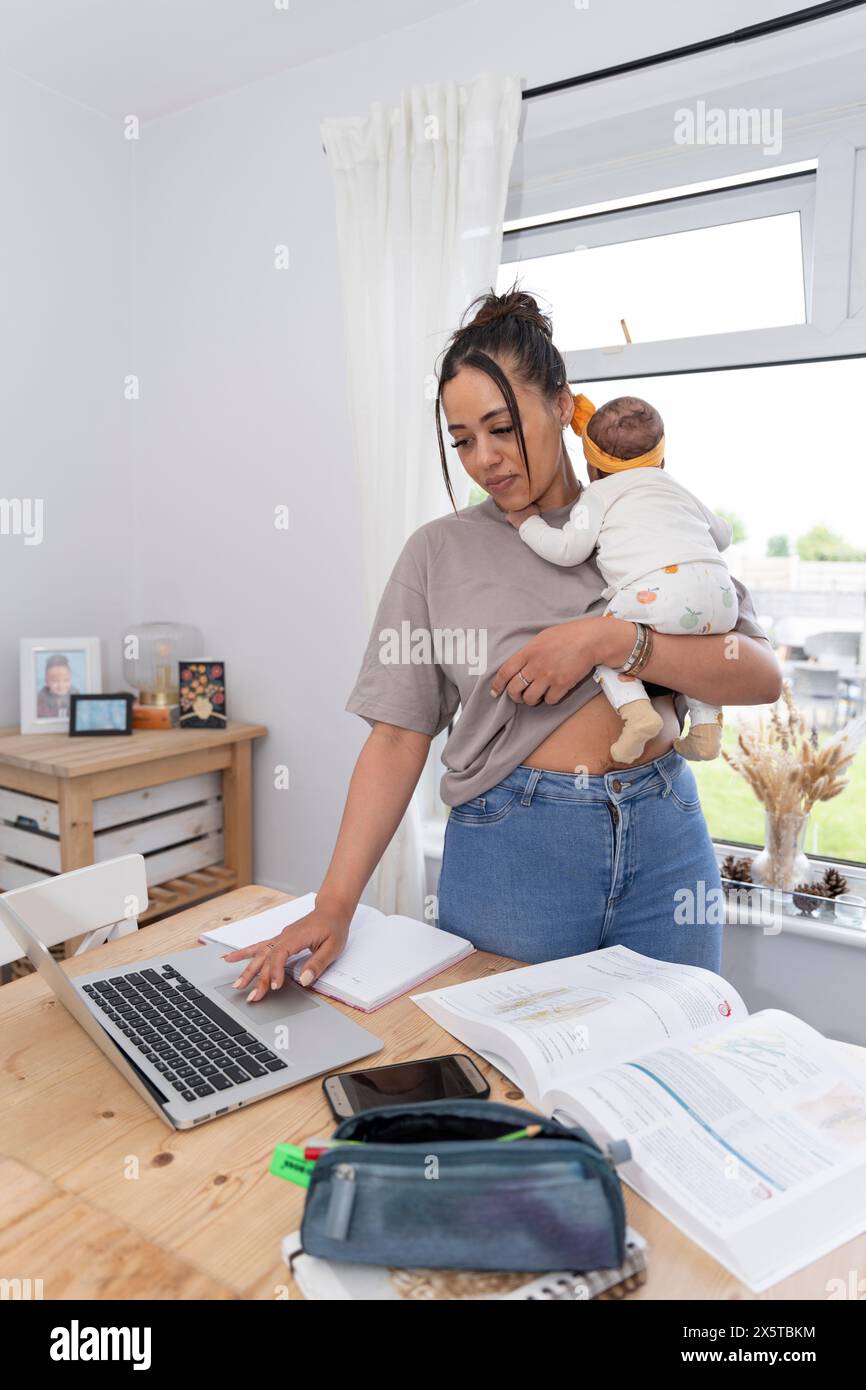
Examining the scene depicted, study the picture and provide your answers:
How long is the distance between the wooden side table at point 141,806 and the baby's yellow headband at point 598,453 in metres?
1.41

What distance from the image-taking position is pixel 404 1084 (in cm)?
90

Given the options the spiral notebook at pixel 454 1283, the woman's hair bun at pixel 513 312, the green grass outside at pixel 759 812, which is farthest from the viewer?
the green grass outside at pixel 759 812

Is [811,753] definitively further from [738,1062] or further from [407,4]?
[407,4]

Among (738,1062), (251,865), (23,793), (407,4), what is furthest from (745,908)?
(407,4)

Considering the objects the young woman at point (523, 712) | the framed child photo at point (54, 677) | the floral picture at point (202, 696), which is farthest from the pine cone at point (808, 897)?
the framed child photo at point (54, 677)

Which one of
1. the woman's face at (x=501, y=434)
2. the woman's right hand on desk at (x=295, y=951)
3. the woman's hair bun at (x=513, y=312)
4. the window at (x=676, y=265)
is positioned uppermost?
the window at (x=676, y=265)

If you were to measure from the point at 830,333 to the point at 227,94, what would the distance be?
6.15 feet

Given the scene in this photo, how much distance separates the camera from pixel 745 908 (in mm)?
2025

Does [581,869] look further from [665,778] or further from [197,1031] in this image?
[197,1031]

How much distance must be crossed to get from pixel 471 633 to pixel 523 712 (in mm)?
140

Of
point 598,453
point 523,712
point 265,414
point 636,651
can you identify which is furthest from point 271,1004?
point 265,414

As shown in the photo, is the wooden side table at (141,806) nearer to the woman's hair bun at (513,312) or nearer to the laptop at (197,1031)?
the laptop at (197,1031)

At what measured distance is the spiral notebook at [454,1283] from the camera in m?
0.64

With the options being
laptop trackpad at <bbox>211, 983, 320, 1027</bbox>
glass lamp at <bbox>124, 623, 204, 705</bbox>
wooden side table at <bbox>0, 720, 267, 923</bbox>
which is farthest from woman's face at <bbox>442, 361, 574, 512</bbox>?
glass lamp at <bbox>124, 623, 204, 705</bbox>
